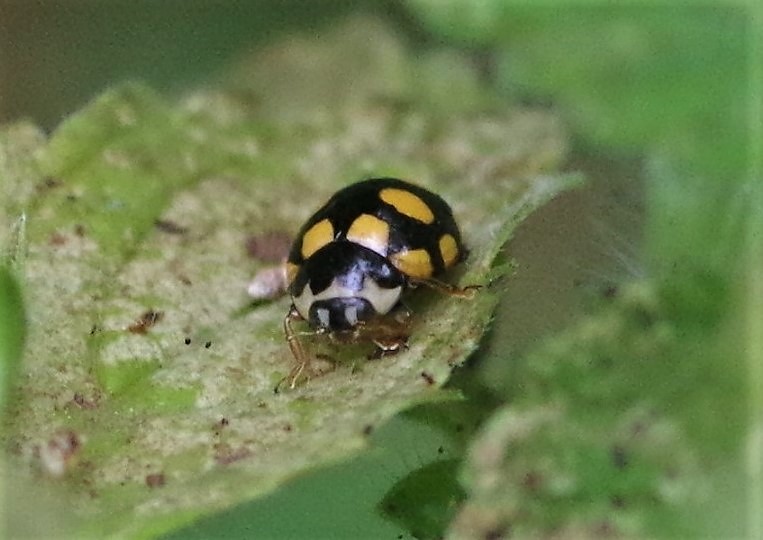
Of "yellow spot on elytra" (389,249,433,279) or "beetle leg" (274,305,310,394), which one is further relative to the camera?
"yellow spot on elytra" (389,249,433,279)

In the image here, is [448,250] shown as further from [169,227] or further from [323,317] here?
[169,227]

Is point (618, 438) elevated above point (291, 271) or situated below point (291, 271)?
below

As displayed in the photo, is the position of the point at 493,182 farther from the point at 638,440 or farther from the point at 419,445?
the point at 419,445

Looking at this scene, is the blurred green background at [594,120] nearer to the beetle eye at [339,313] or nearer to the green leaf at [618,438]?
the green leaf at [618,438]

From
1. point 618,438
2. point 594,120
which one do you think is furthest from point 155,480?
point 594,120

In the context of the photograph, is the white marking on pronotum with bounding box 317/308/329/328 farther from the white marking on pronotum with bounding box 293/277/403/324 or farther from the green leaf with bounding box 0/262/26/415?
the green leaf with bounding box 0/262/26/415

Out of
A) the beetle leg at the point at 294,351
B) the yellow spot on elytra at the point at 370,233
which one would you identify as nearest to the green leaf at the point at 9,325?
the beetle leg at the point at 294,351

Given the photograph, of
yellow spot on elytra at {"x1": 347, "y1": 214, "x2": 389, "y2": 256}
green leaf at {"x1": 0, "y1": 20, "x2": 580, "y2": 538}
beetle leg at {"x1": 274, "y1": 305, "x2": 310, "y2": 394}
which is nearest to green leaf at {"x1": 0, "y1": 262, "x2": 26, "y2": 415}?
green leaf at {"x1": 0, "y1": 20, "x2": 580, "y2": 538}
